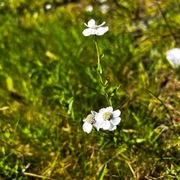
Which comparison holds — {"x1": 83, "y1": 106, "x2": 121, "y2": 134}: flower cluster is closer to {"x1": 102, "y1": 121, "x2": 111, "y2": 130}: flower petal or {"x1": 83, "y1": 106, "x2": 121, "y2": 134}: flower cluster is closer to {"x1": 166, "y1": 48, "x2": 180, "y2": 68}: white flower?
{"x1": 102, "y1": 121, "x2": 111, "y2": 130}: flower petal

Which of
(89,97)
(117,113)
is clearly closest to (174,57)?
(89,97)

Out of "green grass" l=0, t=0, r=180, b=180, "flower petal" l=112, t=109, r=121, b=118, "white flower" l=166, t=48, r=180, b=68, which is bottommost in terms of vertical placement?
"green grass" l=0, t=0, r=180, b=180

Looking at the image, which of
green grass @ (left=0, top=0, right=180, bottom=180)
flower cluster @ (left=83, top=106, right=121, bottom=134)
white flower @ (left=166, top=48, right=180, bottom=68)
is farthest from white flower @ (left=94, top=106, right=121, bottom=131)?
white flower @ (left=166, top=48, right=180, bottom=68)

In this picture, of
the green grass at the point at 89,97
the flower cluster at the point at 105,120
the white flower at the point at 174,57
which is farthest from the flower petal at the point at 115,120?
the white flower at the point at 174,57

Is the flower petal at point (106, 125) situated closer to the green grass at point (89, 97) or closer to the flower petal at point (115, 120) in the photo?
the flower petal at point (115, 120)

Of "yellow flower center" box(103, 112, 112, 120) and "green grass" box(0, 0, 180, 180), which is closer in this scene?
"yellow flower center" box(103, 112, 112, 120)

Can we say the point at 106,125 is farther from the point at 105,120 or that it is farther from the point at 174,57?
the point at 174,57
